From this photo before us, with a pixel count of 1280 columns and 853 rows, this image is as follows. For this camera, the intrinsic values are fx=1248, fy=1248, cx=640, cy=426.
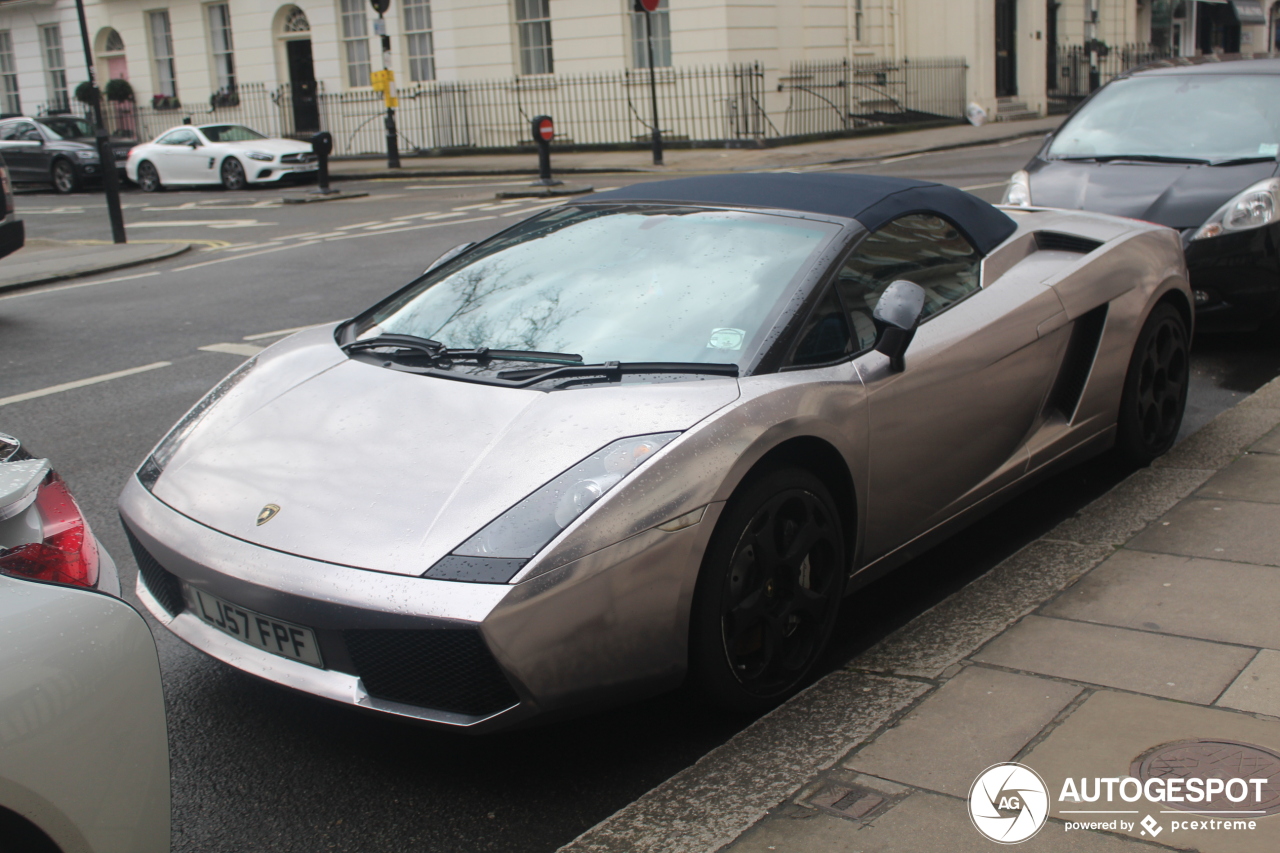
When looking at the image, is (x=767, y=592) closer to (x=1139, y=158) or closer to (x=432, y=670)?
(x=432, y=670)

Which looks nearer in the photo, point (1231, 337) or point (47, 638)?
point (47, 638)

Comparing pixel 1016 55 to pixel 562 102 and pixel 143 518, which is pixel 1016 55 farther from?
pixel 143 518

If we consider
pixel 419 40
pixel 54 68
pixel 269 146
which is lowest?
pixel 269 146

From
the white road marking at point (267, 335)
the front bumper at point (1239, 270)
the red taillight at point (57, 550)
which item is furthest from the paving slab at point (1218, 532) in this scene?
the white road marking at point (267, 335)

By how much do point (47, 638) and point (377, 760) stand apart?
1.29 meters

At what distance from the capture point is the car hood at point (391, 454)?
2816 millimetres

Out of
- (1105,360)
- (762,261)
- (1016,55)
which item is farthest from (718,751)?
(1016,55)

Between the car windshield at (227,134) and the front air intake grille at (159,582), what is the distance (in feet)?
72.0

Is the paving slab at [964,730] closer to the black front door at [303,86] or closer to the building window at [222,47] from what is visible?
the black front door at [303,86]

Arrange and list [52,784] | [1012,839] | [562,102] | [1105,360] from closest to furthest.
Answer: [52,784]
[1012,839]
[1105,360]
[562,102]

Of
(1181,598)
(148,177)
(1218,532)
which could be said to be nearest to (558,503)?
(1181,598)

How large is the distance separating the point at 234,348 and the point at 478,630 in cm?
621

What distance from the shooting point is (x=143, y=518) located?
10.6 feet

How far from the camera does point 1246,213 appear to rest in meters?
6.73
